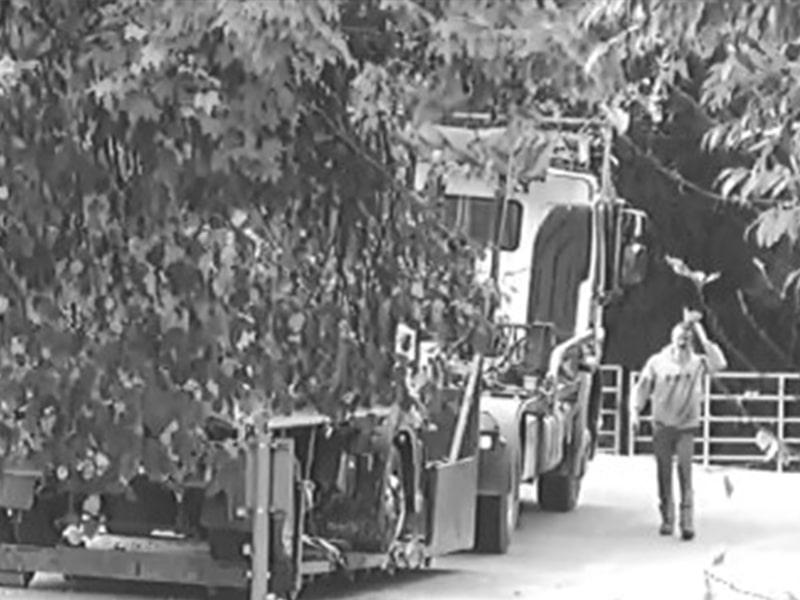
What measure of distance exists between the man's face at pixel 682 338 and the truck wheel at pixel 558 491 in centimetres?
262

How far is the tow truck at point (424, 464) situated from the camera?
22.5 feet

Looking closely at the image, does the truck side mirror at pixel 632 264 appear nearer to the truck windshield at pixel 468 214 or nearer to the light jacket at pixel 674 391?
the light jacket at pixel 674 391

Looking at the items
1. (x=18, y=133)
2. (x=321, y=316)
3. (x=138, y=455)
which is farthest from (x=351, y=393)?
(x=18, y=133)

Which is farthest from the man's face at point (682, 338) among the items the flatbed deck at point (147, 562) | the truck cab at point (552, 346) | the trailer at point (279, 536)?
the flatbed deck at point (147, 562)

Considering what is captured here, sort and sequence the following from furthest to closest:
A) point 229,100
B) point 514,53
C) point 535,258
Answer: point 535,258 < point 229,100 < point 514,53

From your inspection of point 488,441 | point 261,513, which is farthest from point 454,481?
point 261,513

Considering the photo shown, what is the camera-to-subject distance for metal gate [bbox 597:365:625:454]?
29172mm

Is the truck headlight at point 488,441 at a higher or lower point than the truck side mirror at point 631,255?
lower

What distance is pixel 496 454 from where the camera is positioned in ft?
50.2

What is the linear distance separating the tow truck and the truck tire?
2 cm

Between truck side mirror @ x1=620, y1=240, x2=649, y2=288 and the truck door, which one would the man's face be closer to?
truck side mirror @ x1=620, y1=240, x2=649, y2=288

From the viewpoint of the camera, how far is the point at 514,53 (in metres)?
4.13

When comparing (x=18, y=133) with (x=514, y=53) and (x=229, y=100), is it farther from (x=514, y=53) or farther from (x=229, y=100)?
(x=514, y=53)

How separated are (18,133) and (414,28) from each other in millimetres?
876
